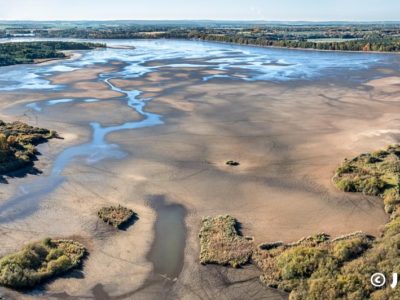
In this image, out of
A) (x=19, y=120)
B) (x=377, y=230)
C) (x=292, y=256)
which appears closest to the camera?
(x=292, y=256)

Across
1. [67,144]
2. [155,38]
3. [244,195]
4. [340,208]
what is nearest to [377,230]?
[340,208]

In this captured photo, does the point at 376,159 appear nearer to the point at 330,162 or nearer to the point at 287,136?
the point at 330,162

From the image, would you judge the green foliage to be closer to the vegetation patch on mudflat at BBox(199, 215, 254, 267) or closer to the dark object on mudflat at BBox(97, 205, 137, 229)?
the vegetation patch on mudflat at BBox(199, 215, 254, 267)

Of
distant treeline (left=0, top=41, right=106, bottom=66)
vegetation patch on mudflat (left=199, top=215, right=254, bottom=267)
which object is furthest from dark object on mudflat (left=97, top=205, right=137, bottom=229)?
distant treeline (left=0, top=41, right=106, bottom=66)

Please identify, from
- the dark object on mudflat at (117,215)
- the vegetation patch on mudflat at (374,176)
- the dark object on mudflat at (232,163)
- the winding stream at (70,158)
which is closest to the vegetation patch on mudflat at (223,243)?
the dark object on mudflat at (117,215)

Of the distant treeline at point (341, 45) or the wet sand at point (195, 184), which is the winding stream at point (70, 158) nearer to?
the wet sand at point (195, 184)

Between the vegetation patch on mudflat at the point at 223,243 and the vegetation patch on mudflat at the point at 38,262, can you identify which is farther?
the vegetation patch on mudflat at the point at 223,243
